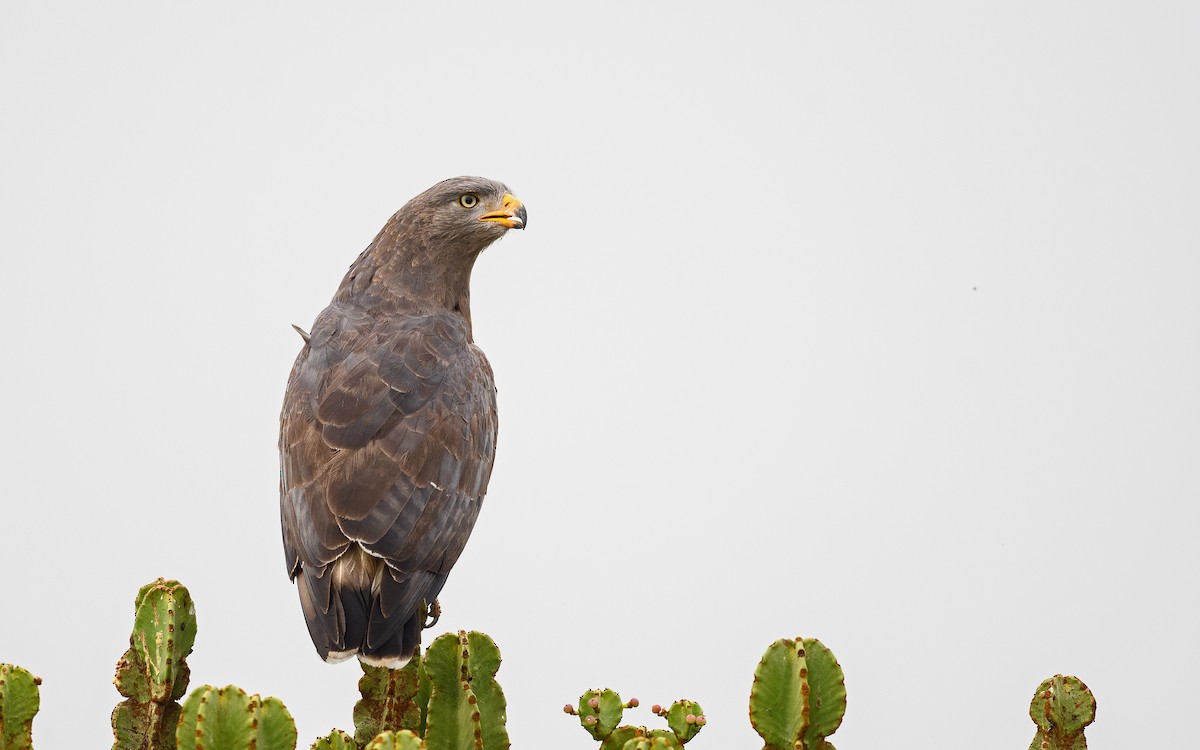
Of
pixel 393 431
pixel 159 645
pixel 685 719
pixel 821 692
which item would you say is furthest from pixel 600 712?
pixel 393 431

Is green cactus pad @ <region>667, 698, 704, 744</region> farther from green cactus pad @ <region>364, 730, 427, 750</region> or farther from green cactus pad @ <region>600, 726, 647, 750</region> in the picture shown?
green cactus pad @ <region>364, 730, 427, 750</region>

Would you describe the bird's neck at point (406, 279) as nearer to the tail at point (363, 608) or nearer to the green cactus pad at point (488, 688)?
the tail at point (363, 608)

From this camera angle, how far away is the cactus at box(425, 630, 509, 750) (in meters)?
3.93

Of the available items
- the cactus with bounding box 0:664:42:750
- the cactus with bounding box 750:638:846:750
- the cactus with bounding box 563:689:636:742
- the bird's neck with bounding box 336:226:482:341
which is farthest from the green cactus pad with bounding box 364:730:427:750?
the bird's neck with bounding box 336:226:482:341

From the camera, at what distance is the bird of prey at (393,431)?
4473 millimetres

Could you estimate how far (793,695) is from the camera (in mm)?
3758

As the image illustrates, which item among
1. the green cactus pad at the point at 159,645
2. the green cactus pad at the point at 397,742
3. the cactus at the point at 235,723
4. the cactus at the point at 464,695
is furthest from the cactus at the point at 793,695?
the green cactus pad at the point at 159,645

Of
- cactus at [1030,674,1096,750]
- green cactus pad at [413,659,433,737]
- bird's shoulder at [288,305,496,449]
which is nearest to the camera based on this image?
cactus at [1030,674,1096,750]

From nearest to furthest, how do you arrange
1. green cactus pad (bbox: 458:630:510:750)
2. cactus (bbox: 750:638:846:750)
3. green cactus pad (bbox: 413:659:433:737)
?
cactus (bbox: 750:638:846:750) → green cactus pad (bbox: 458:630:510:750) → green cactus pad (bbox: 413:659:433:737)

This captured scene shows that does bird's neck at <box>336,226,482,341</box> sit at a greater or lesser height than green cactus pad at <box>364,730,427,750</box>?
greater

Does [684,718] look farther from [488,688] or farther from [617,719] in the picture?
[488,688]

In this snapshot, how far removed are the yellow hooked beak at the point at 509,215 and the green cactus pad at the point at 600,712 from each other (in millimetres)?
2503

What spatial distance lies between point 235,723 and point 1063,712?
2439mm

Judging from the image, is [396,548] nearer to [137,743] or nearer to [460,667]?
[460,667]
